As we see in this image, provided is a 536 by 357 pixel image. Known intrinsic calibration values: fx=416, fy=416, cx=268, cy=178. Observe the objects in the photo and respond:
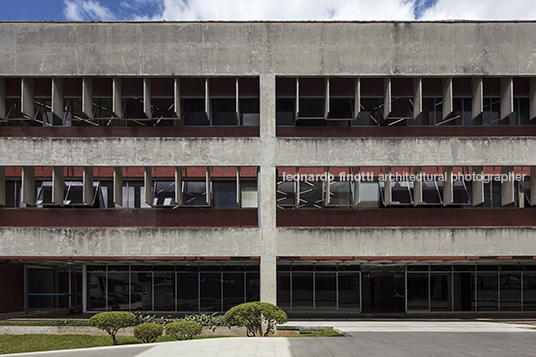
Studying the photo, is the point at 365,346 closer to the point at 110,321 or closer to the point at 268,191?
the point at 268,191

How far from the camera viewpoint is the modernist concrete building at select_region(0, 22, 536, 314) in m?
21.2

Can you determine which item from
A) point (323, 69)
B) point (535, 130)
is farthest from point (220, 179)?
point (535, 130)

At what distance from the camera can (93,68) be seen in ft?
71.2

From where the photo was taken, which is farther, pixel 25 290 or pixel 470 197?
pixel 25 290

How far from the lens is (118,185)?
22609 mm

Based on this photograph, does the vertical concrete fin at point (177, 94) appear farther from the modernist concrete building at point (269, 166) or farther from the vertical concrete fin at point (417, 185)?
the vertical concrete fin at point (417, 185)

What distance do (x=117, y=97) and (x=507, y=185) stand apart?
21.2m

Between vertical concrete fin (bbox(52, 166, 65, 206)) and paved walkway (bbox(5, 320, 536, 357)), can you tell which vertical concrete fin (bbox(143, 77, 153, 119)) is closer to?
vertical concrete fin (bbox(52, 166, 65, 206))

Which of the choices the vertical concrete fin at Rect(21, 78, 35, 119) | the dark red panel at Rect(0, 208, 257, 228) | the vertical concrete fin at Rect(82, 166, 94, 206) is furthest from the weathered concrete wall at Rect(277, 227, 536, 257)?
the vertical concrete fin at Rect(21, 78, 35, 119)

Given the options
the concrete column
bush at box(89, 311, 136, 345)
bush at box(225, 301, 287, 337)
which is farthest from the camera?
the concrete column

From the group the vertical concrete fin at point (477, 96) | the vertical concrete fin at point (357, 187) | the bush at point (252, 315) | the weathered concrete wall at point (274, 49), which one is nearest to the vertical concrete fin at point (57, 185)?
the weathered concrete wall at point (274, 49)

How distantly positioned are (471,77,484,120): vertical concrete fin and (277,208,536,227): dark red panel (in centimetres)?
533

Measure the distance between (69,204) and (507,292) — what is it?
1005 inches

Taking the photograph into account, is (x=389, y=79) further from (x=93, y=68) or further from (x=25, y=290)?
(x=25, y=290)
